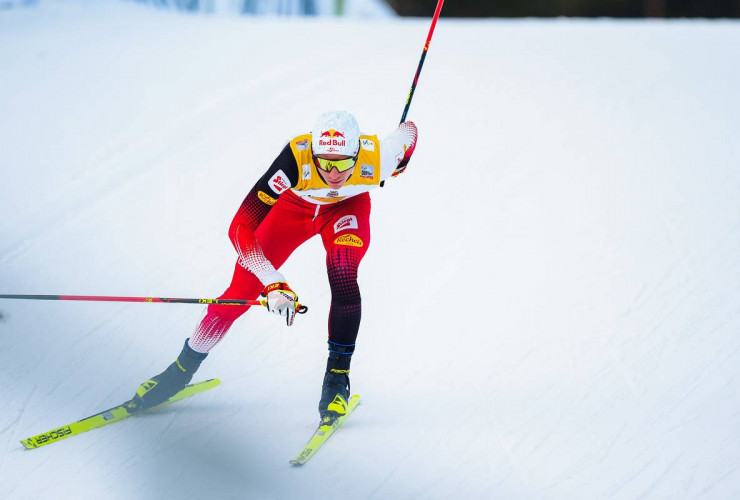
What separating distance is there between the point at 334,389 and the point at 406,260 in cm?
171

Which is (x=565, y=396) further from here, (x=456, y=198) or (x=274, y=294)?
(x=456, y=198)

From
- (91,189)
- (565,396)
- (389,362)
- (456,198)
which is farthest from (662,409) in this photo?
(91,189)

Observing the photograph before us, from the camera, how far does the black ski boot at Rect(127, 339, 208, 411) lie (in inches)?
137

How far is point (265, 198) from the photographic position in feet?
10.5

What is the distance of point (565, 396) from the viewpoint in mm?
3666

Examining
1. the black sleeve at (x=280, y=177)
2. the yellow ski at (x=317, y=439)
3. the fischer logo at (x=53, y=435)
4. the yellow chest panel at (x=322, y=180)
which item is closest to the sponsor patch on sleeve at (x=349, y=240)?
the yellow chest panel at (x=322, y=180)

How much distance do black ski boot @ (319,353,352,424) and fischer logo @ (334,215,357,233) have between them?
472mm

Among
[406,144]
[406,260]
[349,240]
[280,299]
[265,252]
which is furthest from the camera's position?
[406,260]

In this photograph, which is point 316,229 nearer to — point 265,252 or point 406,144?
point 265,252

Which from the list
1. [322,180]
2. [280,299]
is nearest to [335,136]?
[322,180]

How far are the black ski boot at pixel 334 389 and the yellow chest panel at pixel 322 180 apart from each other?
60 centimetres

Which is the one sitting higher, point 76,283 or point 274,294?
point 274,294

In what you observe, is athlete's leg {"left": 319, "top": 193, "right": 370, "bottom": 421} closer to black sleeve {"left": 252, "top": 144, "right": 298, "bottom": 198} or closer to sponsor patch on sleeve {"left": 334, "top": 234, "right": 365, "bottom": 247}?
sponsor patch on sleeve {"left": 334, "top": 234, "right": 365, "bottom": 247}

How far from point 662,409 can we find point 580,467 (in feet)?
1.86
